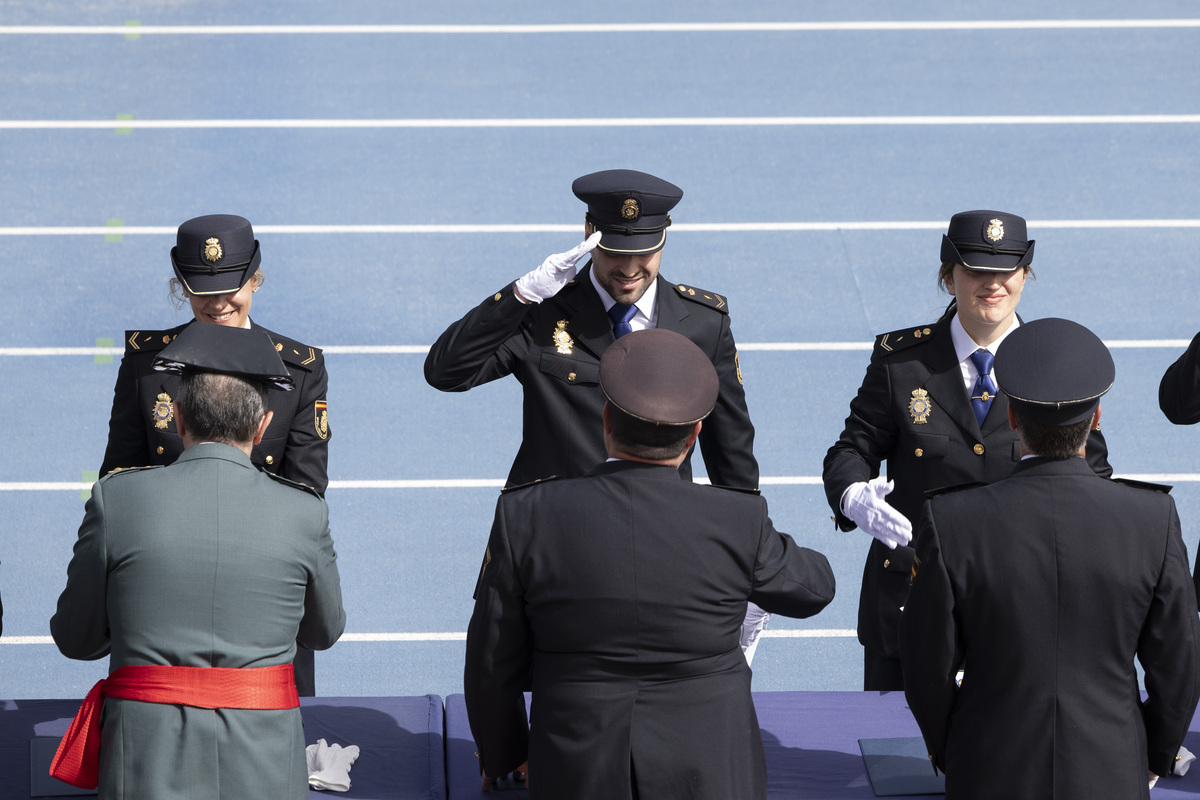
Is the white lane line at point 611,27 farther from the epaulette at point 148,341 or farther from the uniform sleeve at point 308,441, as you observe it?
the uniform sleeve at point 308,441

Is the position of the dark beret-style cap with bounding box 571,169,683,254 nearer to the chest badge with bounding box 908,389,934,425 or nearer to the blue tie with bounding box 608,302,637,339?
the blue tie with bounding box 608,302,637,339

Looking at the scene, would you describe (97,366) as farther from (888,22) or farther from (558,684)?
(888,22)

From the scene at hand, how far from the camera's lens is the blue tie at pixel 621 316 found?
393 cm

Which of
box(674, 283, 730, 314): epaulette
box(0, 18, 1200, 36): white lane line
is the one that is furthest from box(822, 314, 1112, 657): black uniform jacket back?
box(0, 18, 1200, 36): white lane line

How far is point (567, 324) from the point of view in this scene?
3930 mm

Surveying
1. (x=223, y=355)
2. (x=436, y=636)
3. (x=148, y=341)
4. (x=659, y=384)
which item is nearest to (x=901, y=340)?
(x=659, y=384)

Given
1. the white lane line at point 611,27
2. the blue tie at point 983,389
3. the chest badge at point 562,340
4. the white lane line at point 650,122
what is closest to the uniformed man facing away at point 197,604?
the chest badge at point 562,340

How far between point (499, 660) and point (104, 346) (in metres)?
5.37

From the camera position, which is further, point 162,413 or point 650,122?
point 650,122

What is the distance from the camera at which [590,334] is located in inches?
154

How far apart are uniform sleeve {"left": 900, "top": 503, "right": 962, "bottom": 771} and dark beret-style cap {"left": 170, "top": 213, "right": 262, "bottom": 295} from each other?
209cm

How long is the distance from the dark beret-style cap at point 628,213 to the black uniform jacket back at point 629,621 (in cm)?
122

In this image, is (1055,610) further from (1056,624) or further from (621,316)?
(621,316)

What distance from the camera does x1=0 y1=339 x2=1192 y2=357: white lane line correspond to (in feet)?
24.2
